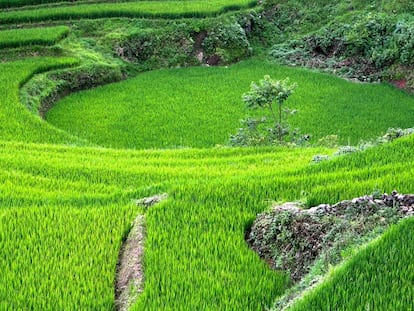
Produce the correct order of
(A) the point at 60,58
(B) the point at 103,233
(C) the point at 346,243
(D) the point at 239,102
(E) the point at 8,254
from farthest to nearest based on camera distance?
(A) the point at 60,58, (D) the point at 239,102, (B) the point at 103,233, (E) the point at 8,254, (C) the point at 346,243

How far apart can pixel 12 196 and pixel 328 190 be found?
3.19 metres

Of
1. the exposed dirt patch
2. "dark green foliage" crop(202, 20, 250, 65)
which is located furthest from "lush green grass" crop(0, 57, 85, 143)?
the exposed dirt patch

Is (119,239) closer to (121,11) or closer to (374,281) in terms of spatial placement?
(374,281)

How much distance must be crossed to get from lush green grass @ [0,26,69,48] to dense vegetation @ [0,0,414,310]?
42 millimetres

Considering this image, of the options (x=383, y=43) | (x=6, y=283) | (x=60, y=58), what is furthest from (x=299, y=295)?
(x=383, y=43)

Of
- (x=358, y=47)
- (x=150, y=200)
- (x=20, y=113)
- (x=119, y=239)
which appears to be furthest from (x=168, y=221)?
(x=358, y=47)

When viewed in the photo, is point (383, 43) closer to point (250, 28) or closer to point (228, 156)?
point (250, 28)

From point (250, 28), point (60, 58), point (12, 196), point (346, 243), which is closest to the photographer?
point (346, 243)

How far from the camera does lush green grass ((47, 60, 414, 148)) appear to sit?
12.4 metres

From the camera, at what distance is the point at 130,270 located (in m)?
3.98

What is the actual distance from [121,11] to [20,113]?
30.6ft

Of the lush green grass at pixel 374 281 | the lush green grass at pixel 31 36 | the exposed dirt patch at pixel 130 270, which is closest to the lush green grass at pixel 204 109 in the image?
the lush green grass at pixel 31 36

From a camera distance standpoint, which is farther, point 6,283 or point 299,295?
point 6,283

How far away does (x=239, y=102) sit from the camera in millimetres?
14609
